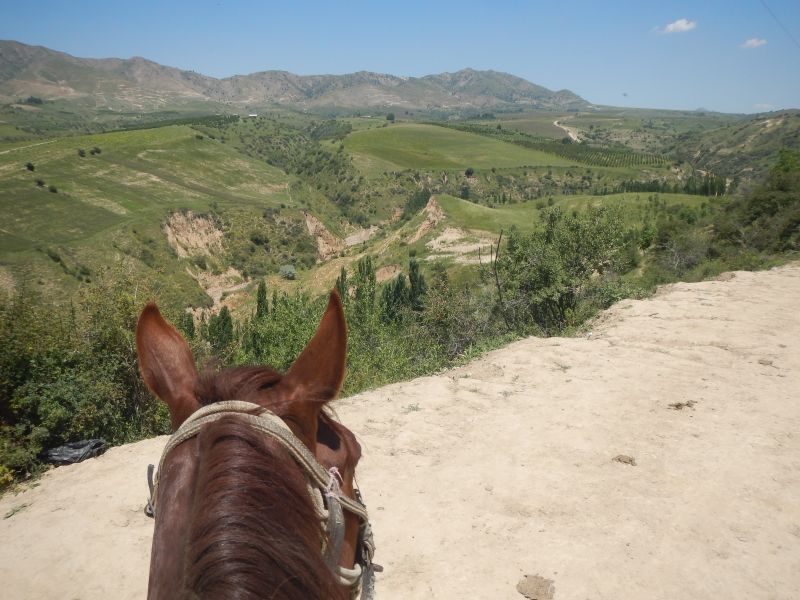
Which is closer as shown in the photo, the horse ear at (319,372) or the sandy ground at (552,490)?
the horse ear at (319,372)

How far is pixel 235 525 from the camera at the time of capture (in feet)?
3.68

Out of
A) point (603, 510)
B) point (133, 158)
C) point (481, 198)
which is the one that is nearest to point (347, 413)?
point (603, 510)

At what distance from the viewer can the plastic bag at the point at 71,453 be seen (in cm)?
773

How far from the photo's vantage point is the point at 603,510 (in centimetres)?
518

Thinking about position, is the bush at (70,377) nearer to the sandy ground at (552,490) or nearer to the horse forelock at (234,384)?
the sandy ground at (552,490)

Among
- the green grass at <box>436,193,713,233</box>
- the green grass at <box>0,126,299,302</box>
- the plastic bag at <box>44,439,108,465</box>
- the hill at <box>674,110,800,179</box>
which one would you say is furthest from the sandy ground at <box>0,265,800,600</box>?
the hill at <box>674,110,800,179</box>

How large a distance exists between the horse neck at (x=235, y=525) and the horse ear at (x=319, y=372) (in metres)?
0.23

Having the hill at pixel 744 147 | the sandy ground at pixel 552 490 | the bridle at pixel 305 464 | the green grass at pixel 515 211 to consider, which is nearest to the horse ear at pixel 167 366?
the bridle at pixel 305 464

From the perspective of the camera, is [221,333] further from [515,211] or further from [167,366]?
[515,211]

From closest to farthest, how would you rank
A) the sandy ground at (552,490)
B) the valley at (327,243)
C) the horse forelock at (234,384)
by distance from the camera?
the horse forelock at (234,384), the sandy ground at (552,490), the valley at (327,243)

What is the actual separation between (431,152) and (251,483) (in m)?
141

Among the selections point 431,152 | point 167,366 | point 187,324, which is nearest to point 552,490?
point 167,366

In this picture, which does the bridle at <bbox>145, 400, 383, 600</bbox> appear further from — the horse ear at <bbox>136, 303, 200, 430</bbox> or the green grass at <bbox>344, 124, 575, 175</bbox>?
the green grass at <bbox>344, 124, 575, 175</bbox>

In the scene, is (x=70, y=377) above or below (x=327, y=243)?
→ above
